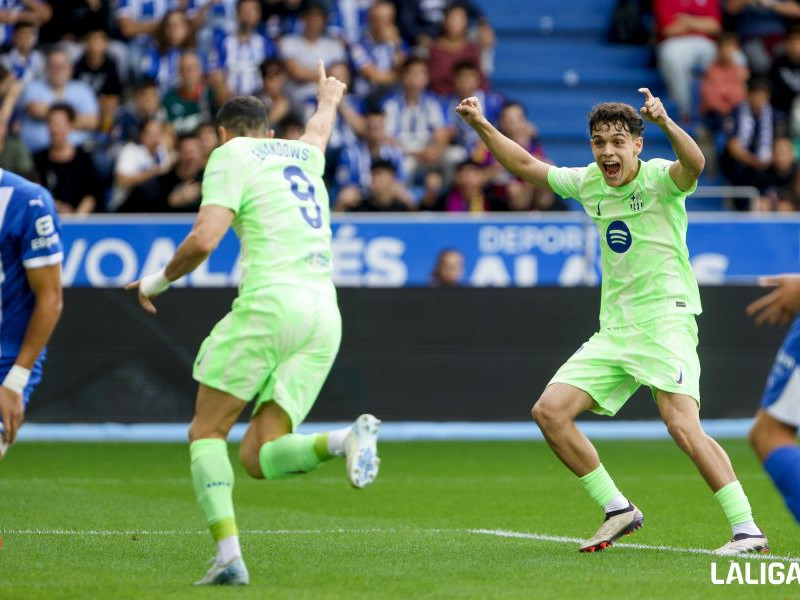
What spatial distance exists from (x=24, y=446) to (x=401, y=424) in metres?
3.46

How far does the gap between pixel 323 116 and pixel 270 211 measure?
97 centimetres

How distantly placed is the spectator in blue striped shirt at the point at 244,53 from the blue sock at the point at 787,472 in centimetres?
1264

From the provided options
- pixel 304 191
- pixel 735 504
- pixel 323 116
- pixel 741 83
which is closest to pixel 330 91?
pixel 323 116

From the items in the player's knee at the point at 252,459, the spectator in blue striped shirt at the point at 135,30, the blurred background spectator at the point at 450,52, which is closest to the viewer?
the player's knee at the point at 252,459

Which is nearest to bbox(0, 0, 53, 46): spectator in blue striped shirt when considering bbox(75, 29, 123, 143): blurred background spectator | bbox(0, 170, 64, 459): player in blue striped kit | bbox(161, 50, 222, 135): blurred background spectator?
bbox(75, 29, 123, 143): blurred background spectator

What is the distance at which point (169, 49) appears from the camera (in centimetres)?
1816

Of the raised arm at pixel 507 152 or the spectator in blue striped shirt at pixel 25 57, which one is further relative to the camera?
the spectator in blue striped shirt at pixel 25 57

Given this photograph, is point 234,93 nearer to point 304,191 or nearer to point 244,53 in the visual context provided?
point 244,53

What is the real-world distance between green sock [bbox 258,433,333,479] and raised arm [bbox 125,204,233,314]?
0.85 m

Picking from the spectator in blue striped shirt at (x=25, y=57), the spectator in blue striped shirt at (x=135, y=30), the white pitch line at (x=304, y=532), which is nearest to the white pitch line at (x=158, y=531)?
the white pitch line at (x=304, y=532)

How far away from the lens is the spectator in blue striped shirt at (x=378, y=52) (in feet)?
60.8

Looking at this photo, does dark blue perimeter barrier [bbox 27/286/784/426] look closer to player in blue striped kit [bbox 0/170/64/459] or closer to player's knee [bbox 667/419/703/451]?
player's knee [bbox 667/419/703/451]

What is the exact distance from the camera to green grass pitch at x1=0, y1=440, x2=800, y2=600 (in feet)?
21.6

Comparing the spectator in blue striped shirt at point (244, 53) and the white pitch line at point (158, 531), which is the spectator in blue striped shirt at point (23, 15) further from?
the white pitch line at point (158, 531)
